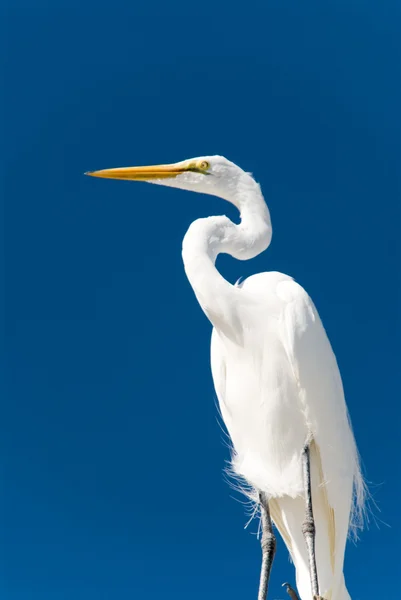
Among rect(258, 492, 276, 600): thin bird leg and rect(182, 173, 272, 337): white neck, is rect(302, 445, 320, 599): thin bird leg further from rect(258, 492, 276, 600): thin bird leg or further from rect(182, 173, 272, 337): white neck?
rect(182, 173, 272, 337): white neck

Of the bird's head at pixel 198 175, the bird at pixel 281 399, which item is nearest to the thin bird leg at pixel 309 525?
the bird at pixel 281 399

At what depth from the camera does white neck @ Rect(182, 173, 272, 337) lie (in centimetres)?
527

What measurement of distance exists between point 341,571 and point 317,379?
1.32 m

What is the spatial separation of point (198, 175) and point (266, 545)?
2622 mm

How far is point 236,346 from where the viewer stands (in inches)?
216

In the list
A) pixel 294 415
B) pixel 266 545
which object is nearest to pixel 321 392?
pixel 294 415

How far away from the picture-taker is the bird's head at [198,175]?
5750mm

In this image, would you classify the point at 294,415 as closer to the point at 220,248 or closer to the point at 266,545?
the point at 266,545

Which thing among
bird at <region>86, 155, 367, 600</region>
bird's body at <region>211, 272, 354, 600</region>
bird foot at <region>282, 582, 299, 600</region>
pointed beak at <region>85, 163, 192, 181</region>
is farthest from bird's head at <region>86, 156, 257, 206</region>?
bird foot at <region>282, 582, 299, 600</region>

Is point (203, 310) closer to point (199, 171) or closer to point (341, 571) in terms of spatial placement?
point (199, 171)

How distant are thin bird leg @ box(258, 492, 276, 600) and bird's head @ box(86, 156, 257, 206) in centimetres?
215

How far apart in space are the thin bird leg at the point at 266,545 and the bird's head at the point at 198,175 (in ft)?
7.06

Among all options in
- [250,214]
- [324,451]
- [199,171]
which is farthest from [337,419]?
[199,171]

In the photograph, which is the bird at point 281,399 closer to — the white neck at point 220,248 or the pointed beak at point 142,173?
the white neck at point 220,248
